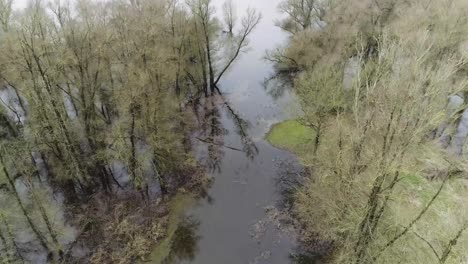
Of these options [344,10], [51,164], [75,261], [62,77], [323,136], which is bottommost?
[75,261]

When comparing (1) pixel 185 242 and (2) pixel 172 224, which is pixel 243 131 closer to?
(2) pixel 172 224

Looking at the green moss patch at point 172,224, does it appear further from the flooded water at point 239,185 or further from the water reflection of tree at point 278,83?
the water reflection of tree at point 278,83

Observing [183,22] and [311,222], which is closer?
[311,222]

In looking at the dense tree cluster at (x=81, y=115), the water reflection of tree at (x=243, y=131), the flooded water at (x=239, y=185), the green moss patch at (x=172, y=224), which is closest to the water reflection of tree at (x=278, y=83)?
the flooded water at (x=239, y=185)

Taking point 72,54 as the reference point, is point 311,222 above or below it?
below

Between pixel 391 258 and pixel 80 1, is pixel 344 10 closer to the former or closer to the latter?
pixel 80 1

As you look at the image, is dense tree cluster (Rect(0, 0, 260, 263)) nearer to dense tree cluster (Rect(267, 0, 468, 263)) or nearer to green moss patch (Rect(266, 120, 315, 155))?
green moss patch (Rect(266, 120, 315, 155))

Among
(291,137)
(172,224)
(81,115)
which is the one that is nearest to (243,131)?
(291,137)

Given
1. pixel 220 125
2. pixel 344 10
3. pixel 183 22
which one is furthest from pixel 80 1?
pixel 344 10
